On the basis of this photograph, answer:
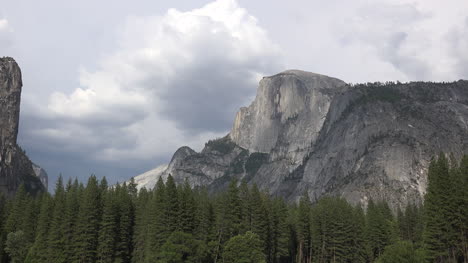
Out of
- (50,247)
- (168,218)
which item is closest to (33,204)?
(50,247)

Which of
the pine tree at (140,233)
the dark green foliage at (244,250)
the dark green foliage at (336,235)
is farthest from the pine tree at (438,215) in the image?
the pine tree at (140,233)

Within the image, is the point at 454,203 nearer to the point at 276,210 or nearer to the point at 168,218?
the point at 276,210

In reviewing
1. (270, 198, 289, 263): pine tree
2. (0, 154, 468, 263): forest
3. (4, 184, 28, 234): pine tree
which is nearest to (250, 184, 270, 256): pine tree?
(0, 154, 468, 263): forest

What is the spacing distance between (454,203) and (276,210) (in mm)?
40718

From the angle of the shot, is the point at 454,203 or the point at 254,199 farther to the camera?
the point at 254,199

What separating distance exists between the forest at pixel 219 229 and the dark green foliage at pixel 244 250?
6.3 inches

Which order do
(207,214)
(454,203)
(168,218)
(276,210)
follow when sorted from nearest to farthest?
(454,203) < (168,218) < (207,214) < (276,210)

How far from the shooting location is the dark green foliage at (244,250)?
239 feet

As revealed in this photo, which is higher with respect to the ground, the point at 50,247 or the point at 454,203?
the point at 454,203

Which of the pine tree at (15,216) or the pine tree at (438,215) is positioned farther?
the pine tree at (15,216)

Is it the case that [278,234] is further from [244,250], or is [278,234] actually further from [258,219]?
[244,250]

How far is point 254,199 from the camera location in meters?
91.2

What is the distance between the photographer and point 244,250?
242 feet

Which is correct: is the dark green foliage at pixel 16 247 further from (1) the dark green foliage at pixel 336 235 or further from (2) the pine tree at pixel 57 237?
(1) the dark green foliage at pixel 336 235
